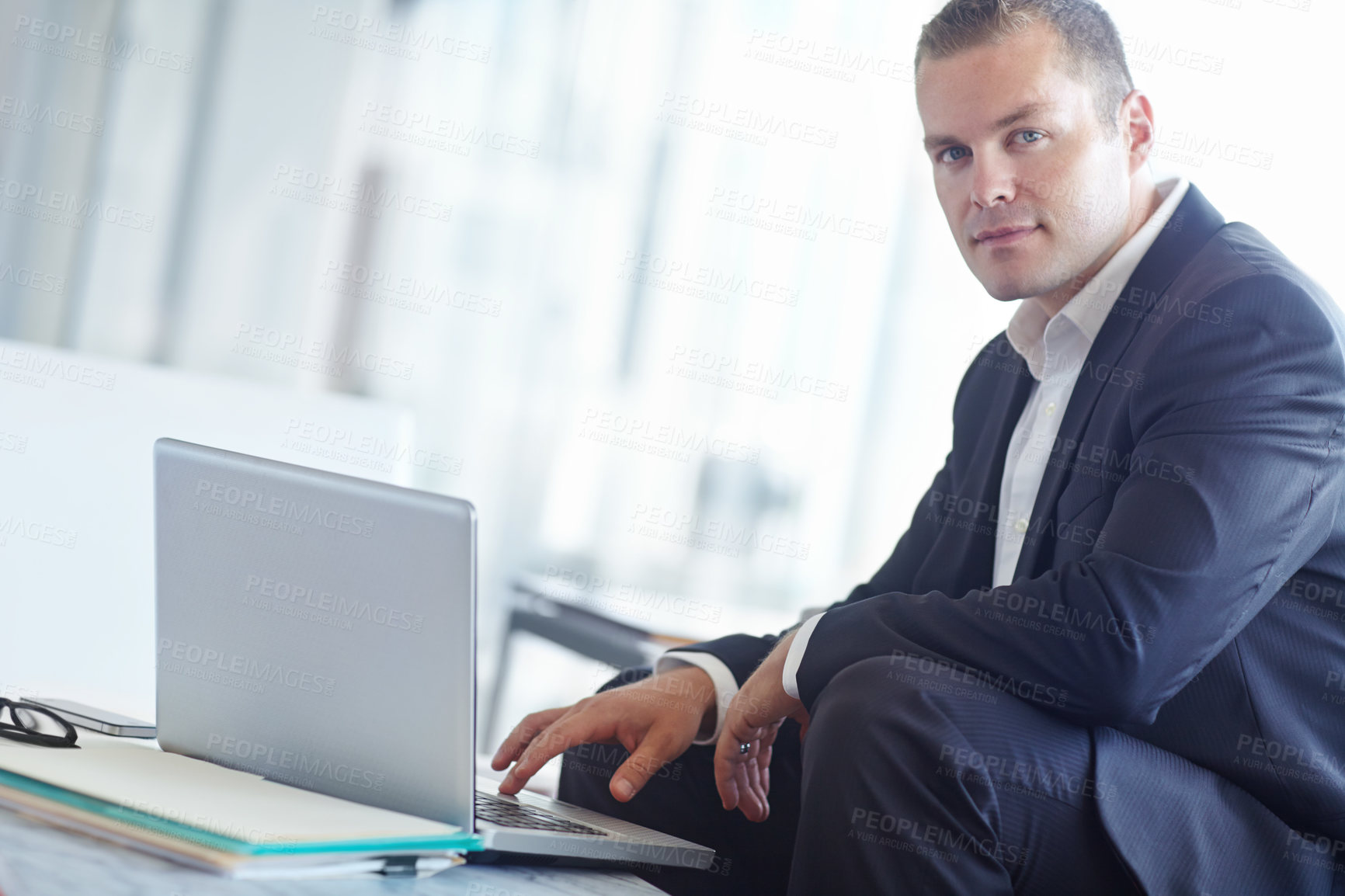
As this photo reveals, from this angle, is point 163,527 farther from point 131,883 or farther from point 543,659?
point 543,659

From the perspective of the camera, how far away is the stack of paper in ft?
2.15

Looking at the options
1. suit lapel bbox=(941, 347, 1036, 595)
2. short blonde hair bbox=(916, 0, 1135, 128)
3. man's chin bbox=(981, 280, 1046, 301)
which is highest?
short blonde hair bbox=(916, 0, 1135, 128)

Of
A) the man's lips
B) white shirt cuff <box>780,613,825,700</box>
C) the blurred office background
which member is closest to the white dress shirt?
the man's lips

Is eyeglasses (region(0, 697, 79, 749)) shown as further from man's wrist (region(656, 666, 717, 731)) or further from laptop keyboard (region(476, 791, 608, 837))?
man's wrist (region(656, 666, 717, 731))

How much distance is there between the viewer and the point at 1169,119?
2.85m

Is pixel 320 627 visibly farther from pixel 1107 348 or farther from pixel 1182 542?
pixel 1107 348

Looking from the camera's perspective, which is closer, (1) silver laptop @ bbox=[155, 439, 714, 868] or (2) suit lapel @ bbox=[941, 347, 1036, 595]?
(1) silver laptop @ bbox=[155, 439, 714, 868]

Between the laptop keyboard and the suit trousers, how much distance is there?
0.09 meters

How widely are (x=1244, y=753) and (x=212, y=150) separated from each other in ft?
7.48

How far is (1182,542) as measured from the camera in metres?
1.01

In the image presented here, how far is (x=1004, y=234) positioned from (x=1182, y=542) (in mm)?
517

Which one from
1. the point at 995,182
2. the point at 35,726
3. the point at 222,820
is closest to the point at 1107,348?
Answer: the point at 995,182

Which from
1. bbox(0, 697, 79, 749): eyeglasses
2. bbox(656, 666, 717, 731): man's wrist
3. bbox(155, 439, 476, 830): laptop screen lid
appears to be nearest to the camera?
bbox(155, 439, 476, 830): laptop screen lid

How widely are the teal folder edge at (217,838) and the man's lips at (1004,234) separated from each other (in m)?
0.99
